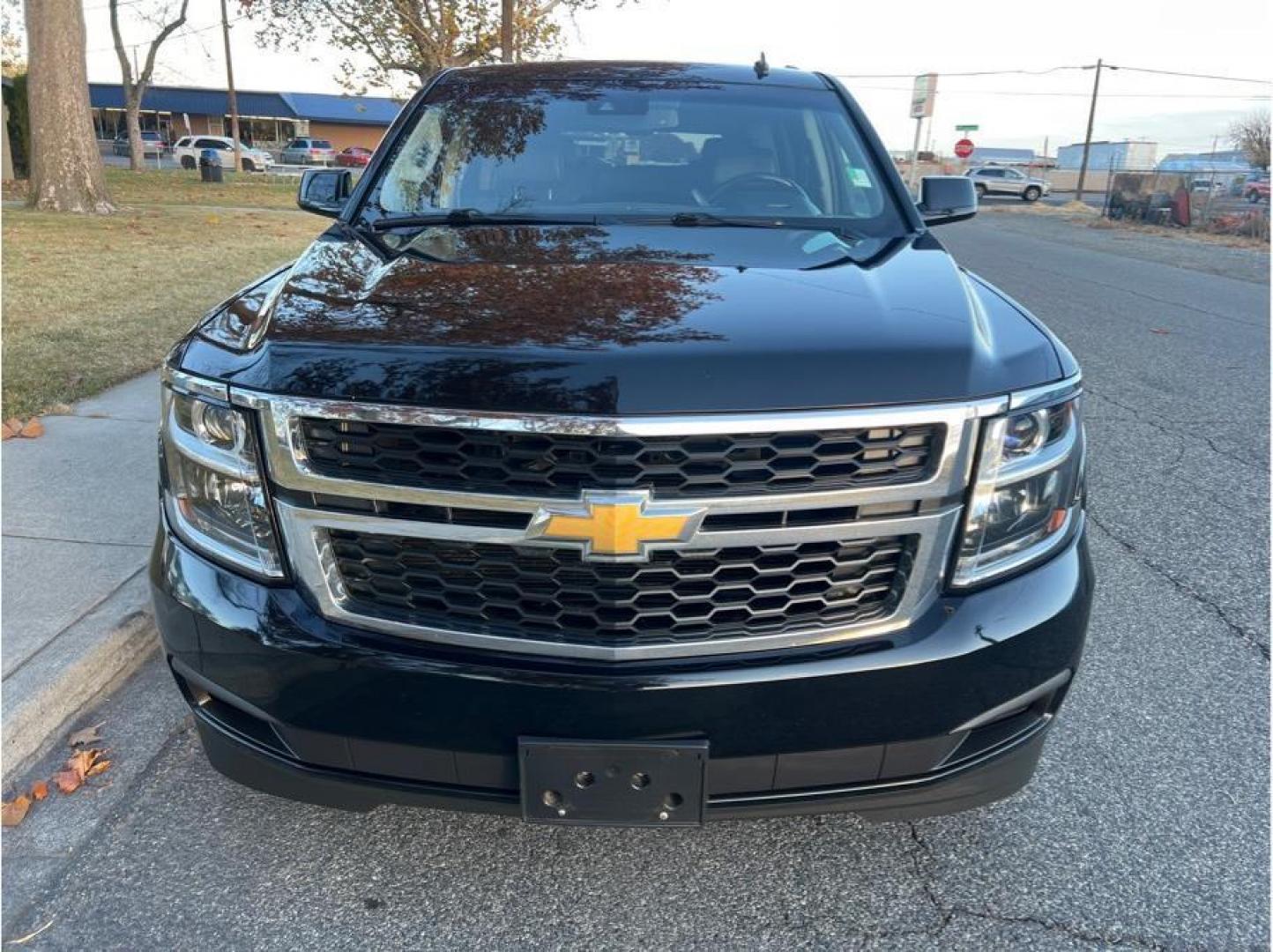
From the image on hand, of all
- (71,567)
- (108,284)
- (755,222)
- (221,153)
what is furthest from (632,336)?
(221,153)

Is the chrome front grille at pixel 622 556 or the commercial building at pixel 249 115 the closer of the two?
the chrome front grille at pixel 622 556

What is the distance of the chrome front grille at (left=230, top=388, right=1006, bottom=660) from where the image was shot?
167 cm

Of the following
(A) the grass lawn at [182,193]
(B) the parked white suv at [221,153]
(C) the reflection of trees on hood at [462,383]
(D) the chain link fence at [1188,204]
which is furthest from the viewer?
(B) the parked white suv at [221,153]

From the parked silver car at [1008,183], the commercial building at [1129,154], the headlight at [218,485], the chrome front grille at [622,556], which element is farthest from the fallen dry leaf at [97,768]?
the commercial building at [1129,154]

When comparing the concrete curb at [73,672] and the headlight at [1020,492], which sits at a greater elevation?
the headlight at [1020,492]

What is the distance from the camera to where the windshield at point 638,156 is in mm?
3055

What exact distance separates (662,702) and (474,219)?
1.71 meters

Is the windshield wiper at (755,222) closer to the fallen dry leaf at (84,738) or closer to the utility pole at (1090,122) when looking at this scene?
the fallen dry leaf at (84,738)

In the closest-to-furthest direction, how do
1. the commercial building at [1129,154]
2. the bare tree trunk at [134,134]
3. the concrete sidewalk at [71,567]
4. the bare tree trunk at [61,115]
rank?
the concrete sidewalk at [71,567]
the bare tree trunk at [61,115]
the bare tree trunk at [134,134]
the commercial building at [1129,154]

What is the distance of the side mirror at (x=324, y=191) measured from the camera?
3.49 m

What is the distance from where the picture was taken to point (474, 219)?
2.86 m

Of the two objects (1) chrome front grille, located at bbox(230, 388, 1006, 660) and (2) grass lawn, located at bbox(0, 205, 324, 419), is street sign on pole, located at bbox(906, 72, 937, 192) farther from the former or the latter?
(1) chrome front grille, located at bbox(230, 388, 1006, 660)

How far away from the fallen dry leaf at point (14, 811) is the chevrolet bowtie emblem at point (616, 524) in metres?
1.72

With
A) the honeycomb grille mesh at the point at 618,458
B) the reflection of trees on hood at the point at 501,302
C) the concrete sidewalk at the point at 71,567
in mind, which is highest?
the reflection of trees on hood at the point at 501,302
